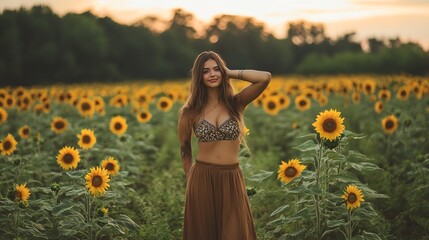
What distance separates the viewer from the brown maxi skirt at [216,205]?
3.60 m

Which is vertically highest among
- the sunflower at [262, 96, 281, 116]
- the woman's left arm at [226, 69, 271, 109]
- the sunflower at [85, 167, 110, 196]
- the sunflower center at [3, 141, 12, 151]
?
the woman's left arm at [226, 69, 271, 109]

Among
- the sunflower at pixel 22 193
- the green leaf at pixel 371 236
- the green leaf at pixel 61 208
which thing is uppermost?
the sunflower at pixel 22 193

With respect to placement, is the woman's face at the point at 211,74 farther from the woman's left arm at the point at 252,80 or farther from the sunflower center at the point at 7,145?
the sunflower center at the point at 7,145

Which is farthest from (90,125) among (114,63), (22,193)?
(114,63)

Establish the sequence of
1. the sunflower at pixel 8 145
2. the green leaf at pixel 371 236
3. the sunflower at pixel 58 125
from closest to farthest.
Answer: the green leaf at pixel 371 236 → the sunflower at pixel 8 145 → the sunflower at pixel 58 125

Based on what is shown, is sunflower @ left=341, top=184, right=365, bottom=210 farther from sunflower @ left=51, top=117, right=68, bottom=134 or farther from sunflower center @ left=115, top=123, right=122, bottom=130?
sunflower @ left=51, top=117, right=68, bottom=134

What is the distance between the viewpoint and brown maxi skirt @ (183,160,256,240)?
3.60 meters

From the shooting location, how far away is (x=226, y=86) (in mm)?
3859

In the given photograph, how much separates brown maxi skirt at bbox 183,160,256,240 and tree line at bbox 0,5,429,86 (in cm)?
2696

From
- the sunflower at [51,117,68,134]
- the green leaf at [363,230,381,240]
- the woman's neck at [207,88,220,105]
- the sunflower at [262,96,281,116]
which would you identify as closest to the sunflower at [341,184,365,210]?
the green leaf at [363,230,381,240]

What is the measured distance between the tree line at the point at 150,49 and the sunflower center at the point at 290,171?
87.8 feet

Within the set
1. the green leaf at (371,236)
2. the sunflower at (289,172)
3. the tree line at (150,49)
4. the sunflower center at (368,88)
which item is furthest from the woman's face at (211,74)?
the tree line at (150,49)

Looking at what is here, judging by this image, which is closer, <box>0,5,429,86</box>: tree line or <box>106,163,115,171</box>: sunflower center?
<box>106,163,115,171</box>: sunflower center

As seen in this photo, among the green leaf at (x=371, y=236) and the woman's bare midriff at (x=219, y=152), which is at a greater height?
the woman's bare midriff at (x=219, y=152)
